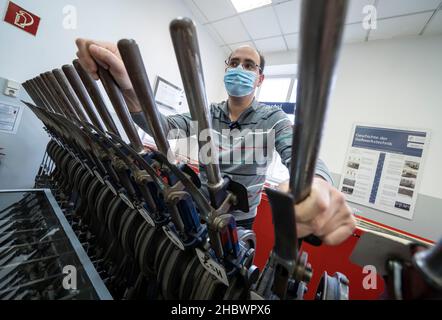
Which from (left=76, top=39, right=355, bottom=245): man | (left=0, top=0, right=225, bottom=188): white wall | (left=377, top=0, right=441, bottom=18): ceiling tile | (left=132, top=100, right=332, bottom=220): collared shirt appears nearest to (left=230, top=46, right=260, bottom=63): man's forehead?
(left=76, top=39, right=355, bottom=245): man

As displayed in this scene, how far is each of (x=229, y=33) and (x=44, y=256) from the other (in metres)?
3.21

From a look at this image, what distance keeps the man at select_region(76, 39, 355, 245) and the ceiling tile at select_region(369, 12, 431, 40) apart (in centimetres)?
206

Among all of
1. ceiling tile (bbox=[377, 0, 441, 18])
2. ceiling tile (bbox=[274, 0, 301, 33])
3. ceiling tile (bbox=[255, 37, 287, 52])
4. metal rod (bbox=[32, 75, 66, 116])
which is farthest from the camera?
ceiling tile (bbox=[255, 37, 287, 52])

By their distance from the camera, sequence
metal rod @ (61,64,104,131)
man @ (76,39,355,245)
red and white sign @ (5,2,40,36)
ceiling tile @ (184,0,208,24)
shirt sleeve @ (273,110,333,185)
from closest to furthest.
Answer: man @ (76,39,355,245)
shirt sleeve @ (273,110,333,185)
metal rod @ (61,64,104,131)
red and white sign @ (5,2,40,36)
ceiling tile @ (184,0,208,24)

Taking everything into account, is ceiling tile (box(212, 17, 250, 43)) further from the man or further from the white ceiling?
the man

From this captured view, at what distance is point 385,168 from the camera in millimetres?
2131

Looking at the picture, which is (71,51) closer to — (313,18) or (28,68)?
(28,68)

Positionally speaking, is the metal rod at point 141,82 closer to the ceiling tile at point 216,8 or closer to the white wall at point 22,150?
the white wall at point 22,150

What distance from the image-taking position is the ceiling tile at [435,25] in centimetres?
191

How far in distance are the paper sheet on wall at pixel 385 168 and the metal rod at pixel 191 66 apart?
8.20 feet

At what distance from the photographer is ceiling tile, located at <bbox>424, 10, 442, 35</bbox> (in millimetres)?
1908

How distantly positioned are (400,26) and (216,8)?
2.02 metres
